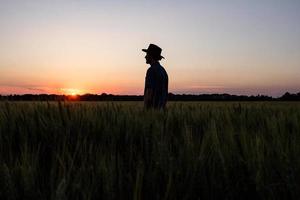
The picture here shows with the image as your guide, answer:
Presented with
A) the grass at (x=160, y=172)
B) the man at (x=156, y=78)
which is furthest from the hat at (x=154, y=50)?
the grass at (x=160, y=172)

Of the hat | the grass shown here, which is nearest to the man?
the hat

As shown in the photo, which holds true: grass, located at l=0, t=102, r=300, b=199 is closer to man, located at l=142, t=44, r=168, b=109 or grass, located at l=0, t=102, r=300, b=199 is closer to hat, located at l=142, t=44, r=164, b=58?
man, located at l=142, t=44, r=168, b=109

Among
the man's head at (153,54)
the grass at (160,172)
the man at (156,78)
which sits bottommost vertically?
the grass at (160,172)

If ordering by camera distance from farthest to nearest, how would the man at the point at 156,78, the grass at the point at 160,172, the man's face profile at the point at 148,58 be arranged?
the man's face profile at the point at 148,58 → the man at the point at 156,78 → the grass at the point at 160,172

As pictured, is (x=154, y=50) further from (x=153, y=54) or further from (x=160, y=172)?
(x=160, y=172)

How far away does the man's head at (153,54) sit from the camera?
7.00 metres

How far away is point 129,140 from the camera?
7.26 feet

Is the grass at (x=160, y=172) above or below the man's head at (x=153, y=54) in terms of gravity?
below

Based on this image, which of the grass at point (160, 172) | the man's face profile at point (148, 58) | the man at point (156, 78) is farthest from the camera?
the man's face profile at point (148, 58)

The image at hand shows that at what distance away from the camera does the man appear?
683 centimetres

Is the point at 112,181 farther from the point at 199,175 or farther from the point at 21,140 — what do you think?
the point at 21,140

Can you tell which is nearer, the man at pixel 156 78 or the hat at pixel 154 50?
the man at pixel 156 78

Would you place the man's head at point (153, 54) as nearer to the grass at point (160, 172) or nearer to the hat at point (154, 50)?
the hat at point (154, 50)

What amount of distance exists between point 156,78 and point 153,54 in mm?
455
